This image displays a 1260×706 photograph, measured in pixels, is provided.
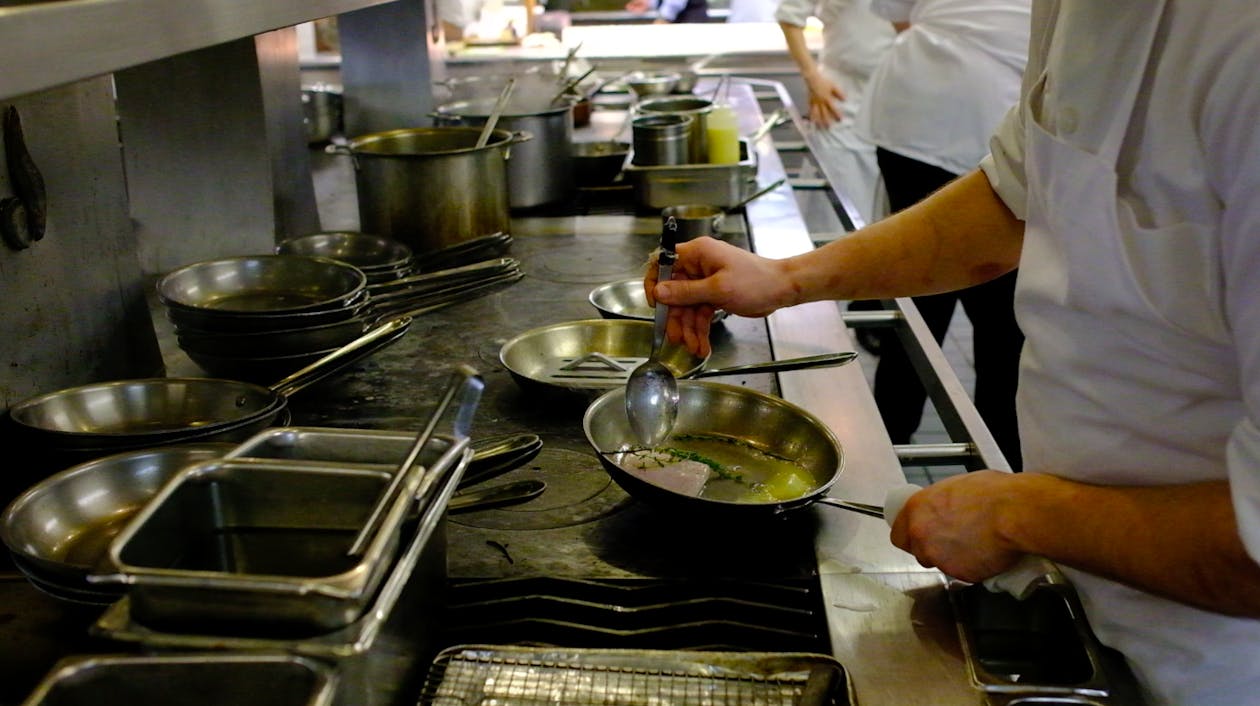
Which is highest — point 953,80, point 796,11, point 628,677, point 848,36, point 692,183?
point 796,11

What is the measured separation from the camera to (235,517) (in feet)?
2.93

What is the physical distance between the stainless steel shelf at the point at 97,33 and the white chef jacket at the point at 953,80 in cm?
253

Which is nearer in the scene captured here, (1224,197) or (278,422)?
(1224,197)

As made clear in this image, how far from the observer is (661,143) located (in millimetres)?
2693

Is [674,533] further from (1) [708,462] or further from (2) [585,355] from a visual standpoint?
(2) [585,355]

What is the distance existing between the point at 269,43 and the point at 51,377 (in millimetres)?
1041

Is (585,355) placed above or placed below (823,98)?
below

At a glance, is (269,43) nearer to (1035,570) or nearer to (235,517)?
(235,517)

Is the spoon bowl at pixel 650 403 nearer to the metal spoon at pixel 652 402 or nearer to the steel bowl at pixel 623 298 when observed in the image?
the metal spoon at pixel 652 402

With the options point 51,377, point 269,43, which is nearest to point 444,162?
point 269,43

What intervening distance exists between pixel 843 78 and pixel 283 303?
3.35 meters

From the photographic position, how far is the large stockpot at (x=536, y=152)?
2.60 m

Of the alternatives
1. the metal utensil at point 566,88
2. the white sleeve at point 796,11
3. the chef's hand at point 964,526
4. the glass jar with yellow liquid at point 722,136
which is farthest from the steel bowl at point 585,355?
the white sleeve at point 796,11

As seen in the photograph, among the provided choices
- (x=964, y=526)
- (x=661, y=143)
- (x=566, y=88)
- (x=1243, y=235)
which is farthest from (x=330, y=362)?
(x=566, y=88)
